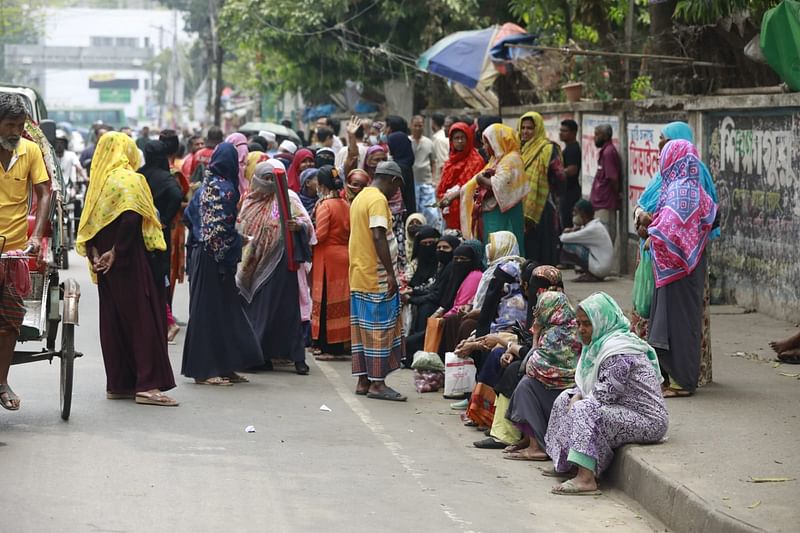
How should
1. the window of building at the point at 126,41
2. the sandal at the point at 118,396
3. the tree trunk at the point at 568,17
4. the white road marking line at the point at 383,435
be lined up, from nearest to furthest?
the white road marking line at the point at 383,435 < the sandal at the point at 118,396 < the tree trunk at the point at 568,17 < the window of building at the point at 126,41

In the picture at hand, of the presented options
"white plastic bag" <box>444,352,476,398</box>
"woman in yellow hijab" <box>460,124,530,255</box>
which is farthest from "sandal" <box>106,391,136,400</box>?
"woman in yellow hijab" <box>460,124,530,255</box>

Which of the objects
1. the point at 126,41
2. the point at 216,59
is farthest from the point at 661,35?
the point at 126,41

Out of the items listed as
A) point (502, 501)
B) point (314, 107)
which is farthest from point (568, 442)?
point (314, 107)

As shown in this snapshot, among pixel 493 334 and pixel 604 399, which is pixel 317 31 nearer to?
pixel 493 334

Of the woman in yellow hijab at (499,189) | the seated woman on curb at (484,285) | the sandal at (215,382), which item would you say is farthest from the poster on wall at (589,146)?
the sandal at (215,382)

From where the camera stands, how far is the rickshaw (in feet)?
27.7

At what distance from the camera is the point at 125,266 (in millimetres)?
9328

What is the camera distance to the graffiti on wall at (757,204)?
488 inches

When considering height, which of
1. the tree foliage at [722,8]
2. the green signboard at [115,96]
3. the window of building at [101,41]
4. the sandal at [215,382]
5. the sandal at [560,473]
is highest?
the window of building at [101,41]

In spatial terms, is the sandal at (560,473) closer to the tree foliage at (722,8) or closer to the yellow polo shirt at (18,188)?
the yellow polo shirt at (18,188)

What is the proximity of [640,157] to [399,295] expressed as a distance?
6.52 meters

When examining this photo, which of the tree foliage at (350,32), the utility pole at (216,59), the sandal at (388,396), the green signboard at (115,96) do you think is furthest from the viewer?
the green signboard at (115,96)

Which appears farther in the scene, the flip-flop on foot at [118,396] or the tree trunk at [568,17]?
the tree trunk at [568,17]

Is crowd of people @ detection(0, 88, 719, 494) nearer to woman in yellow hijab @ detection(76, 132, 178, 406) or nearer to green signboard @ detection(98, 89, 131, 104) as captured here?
woman in yellow hijab @ detection(76, 132, 178, 406)
